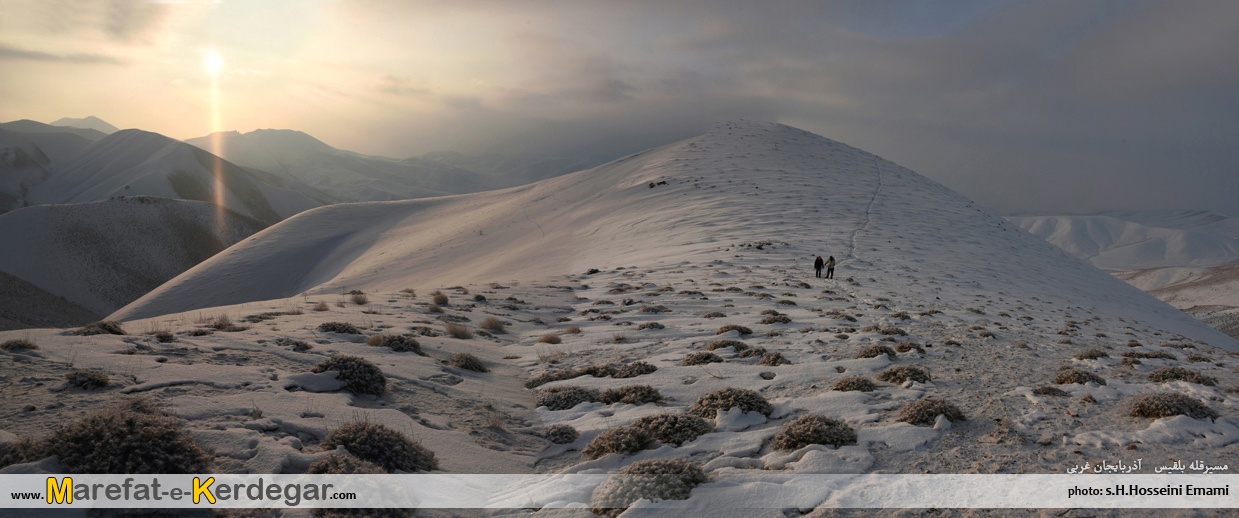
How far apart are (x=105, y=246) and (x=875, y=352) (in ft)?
350

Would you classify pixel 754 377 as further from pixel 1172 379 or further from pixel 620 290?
pixel 620 290

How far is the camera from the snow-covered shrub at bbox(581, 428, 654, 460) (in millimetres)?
6285

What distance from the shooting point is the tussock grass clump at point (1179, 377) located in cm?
760

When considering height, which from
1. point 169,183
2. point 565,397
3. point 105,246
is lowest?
point 105,246

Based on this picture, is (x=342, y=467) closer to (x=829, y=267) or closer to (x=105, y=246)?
(x=829, y=267)

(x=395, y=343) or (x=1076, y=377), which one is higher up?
(x=1076, y=377)

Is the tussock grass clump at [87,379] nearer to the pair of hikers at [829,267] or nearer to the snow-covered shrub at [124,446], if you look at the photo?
the snow-covered shrub at [124,446]

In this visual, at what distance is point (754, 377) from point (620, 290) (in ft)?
35.5

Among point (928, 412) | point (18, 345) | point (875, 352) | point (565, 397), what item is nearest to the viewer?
point (928, 412)

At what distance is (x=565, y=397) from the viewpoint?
8469 mm

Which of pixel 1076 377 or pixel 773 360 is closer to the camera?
pixel 1076 377

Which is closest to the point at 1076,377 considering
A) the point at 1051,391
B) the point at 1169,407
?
the point at 1051,391

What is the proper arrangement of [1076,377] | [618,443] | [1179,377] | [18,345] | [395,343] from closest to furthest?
[618,443] → [18,345] → [1076,377] → [1179,377] → [395,343]

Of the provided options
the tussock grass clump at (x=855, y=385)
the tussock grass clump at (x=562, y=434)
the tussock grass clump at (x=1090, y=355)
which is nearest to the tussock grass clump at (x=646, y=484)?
the tussock grass clump at (x=562, y=434)
